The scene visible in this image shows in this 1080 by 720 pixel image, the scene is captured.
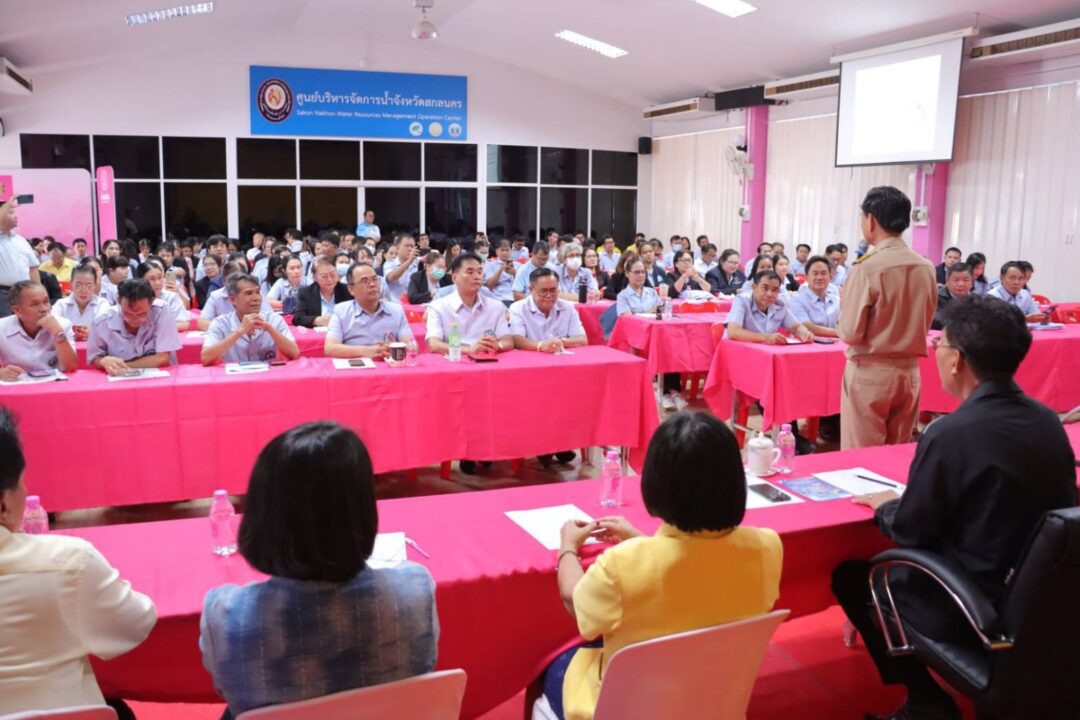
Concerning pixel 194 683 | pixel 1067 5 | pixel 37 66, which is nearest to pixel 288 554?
pixel 194 683

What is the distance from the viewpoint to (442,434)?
4.08 m

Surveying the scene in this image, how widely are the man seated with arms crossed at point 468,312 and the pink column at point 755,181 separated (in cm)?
841

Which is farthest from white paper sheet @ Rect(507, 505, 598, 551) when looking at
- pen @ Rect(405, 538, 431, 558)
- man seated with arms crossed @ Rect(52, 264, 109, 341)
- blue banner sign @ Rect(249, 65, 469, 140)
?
blue banner sign @ Rect(249, 65, 469, 140)

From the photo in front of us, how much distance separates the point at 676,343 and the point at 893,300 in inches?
104

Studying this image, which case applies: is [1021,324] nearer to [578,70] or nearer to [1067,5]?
[1067,5]

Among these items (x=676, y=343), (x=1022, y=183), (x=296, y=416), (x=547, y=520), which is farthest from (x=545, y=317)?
(x=1022, y=183)

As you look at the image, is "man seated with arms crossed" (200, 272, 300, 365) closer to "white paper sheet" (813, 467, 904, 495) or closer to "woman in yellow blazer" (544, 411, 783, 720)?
"white paper sheet" (813, 467, 904, 495)

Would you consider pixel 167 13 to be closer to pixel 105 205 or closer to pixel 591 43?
pixel 105 205

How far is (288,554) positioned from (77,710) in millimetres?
349

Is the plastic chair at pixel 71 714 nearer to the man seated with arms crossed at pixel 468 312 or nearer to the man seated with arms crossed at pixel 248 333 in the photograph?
the man seated with arms crossed at pixel 248 333

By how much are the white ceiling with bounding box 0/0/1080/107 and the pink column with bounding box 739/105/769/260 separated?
0.61 m

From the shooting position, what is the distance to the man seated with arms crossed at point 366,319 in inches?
180

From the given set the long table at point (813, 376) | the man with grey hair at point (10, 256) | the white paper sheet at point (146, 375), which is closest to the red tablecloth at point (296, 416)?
the white paper sheet at point (146, 375)

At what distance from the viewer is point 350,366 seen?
13.4ft
